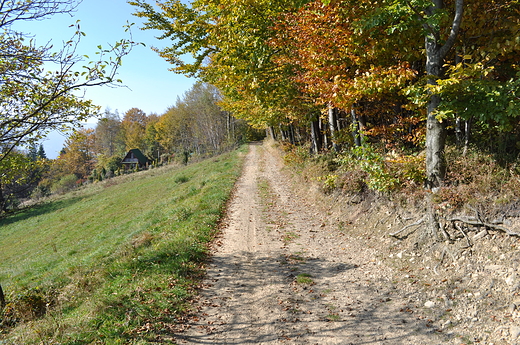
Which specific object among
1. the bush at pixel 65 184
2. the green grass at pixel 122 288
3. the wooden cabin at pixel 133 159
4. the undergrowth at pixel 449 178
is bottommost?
the green grass at pixel 122 288

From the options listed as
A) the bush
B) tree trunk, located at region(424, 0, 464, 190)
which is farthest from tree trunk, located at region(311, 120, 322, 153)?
the bush

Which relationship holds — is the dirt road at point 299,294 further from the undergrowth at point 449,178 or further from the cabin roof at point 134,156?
the cabin roof at point 134,156

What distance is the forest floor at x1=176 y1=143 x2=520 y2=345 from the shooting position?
15.1ft

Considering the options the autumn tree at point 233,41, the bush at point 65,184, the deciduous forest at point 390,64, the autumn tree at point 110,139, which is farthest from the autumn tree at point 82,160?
the deciduous forest at point 390,64

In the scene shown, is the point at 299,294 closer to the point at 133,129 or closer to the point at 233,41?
the point at 233,41

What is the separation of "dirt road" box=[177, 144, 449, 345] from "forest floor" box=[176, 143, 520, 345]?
0.07 feet

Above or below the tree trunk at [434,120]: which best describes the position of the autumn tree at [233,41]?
above

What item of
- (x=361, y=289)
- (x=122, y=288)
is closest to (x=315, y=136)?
(x=361, y=289)

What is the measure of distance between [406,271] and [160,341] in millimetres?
5083

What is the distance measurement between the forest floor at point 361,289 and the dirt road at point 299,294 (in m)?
0.02

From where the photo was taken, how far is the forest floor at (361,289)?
462 cm

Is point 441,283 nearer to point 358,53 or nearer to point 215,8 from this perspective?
point 358,53

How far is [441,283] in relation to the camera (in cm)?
555

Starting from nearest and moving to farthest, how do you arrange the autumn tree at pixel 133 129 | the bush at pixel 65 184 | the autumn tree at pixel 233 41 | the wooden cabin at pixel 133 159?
the autumn tree at pixel 233 41, the bush at pixel 65 184, the wooden cabin at pixel 133 159, the autumn tree at pixel 133 129
